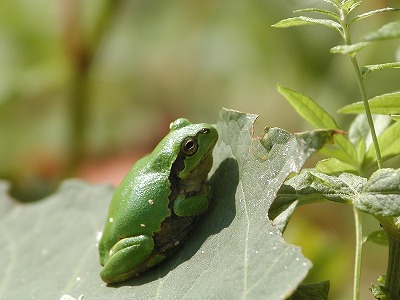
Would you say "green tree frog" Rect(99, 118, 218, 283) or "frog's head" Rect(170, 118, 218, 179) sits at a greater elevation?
"frog's head" Rect(170, 118, 218, 179)

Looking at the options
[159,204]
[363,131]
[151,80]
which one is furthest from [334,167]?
[151,80]

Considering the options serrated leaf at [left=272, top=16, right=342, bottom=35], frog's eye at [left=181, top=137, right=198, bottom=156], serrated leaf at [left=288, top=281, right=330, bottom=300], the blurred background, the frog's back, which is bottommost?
the blurred background

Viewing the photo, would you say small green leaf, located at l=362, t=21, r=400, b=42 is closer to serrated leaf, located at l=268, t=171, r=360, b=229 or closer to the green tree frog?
serrated leaf, located at l=268, t=171, r=360, b=229

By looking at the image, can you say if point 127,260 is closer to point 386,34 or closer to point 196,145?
point 196,145

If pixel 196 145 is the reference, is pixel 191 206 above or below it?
below

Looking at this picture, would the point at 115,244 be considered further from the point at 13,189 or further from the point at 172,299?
the point at 13,189

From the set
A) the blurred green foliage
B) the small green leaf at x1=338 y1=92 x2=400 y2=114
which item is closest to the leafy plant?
the small green leaf at x1=338 y1=92 x2=400 y2=114
